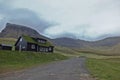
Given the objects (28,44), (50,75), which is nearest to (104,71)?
(50,75)

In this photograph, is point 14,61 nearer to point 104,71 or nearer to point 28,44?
point 104,71

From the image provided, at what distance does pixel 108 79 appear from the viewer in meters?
26.1

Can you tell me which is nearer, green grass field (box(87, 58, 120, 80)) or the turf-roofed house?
green grass field (box(87, 58, 120, 80))

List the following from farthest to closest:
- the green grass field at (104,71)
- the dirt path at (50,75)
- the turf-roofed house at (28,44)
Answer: the turf-roofed house at (28,44), the green grass field at (104,71), the dirt path at (50,75)

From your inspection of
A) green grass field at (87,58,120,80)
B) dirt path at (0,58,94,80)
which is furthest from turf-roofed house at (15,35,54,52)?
dirt path at (0,58,94,80)

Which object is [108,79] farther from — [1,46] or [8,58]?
[1,46]

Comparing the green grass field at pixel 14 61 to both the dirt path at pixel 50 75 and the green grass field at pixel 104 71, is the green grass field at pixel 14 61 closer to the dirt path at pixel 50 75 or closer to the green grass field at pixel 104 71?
the dirt path at pixel 50 75

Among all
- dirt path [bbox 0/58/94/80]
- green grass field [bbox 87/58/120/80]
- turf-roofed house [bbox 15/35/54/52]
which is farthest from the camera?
turf-roofed house [bbox 15/35/54/52]

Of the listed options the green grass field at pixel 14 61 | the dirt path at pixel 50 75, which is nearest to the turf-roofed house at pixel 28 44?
the green grass field at pixel 14 61

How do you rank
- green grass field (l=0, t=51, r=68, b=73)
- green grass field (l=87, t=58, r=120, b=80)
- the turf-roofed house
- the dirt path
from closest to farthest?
the dirt path → green grass field (l=87, t=58, r=120, b=80) → green grass field (l=0, t=51, r=68, b=73) → the turf-roofed house

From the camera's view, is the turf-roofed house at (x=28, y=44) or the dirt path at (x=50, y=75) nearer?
the dirt path at (x=50, y=75)

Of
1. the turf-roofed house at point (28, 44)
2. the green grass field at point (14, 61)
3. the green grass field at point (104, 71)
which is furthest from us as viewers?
the turf-roofed house at point (28, 44)

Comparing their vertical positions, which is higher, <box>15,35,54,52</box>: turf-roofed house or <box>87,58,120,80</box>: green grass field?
<box>15,35,54,52</box>: turf-roofed house

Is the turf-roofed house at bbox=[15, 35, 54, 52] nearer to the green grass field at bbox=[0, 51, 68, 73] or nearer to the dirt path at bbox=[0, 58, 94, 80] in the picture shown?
the green grass field at bbox=[0, 51, 68, 73]
